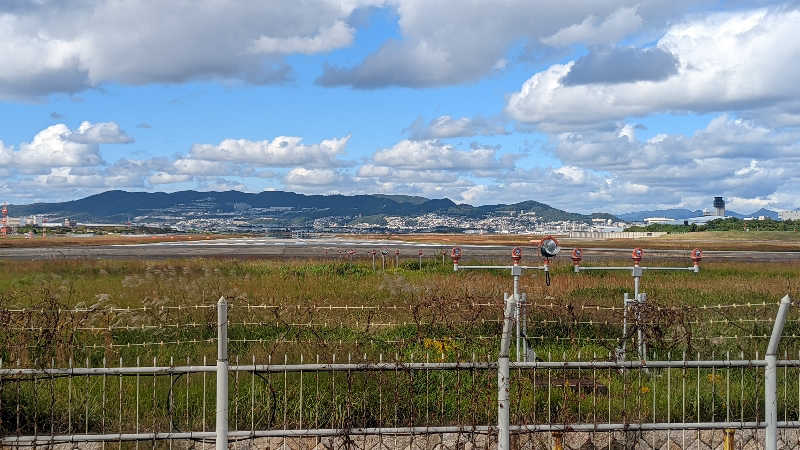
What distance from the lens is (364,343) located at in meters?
12.1

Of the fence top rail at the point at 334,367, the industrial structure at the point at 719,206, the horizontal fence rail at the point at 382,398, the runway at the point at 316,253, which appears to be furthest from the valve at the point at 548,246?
the industrial structure at the point at 719,206

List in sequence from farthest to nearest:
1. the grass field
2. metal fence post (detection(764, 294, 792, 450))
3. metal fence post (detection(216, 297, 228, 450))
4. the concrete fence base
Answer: the grass field
the concrete fence base
metal fence post (detection(764, 294, 792, 450))
metal fence post (detection(216, 297, 228, 450))

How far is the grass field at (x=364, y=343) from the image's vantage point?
26.6 ft

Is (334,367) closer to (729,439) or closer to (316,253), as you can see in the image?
(729,439)

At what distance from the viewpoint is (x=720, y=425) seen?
23.3ft

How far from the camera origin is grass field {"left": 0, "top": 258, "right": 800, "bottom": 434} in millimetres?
8102

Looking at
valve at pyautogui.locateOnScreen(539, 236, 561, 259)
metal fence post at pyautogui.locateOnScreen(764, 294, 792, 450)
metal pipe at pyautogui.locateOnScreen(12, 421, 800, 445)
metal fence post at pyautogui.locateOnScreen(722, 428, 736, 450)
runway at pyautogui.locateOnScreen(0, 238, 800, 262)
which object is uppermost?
valve at pyautogui.locateOnScreen(539, 236, 561, 259)

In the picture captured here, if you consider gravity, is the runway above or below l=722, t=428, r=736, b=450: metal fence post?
below

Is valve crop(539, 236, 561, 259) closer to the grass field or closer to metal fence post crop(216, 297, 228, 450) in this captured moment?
the grass field

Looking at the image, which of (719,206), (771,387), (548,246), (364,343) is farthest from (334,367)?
(719,206)

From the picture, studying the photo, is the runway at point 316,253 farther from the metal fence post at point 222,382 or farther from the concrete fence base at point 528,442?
the metal fence post at point 222,382

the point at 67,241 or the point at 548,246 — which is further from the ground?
the point at 548,246

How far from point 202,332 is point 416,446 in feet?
26.3

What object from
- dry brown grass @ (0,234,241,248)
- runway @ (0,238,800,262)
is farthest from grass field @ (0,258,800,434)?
dry brown grass @ (0,234,241,248)
